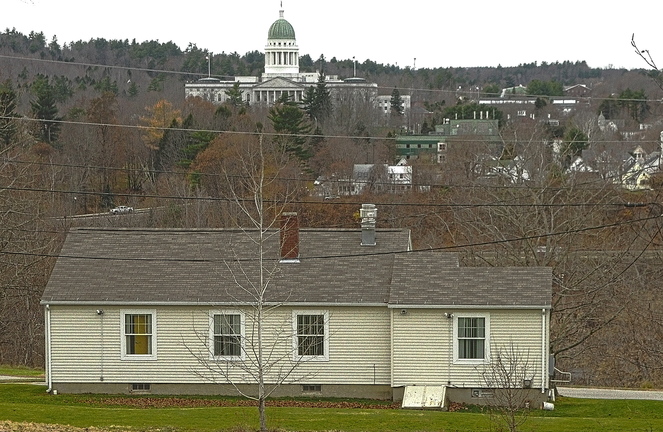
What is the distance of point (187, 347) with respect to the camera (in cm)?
2905

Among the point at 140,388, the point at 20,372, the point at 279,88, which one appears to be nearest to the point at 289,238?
the point at 140,388

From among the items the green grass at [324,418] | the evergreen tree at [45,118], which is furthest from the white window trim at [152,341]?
the evergreen tree at [45,118]

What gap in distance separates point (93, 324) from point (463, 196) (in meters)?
33.8

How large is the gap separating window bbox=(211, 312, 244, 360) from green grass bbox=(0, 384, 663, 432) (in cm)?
242

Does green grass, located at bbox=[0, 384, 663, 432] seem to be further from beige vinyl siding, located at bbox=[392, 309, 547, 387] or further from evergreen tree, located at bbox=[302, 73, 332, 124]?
evergreen tree, located at bbox=[302, 73, 332, 124]

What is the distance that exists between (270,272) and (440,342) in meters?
4.15

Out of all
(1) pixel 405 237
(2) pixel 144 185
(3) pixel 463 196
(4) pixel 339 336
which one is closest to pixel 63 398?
(4) pixel 339 336

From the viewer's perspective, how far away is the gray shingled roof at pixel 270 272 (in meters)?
28.7

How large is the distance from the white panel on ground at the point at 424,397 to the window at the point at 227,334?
3.98 meters

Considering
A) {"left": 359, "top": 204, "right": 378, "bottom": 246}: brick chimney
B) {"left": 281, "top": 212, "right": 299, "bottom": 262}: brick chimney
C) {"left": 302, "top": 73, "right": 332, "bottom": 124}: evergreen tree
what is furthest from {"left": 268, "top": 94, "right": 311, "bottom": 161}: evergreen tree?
{"left": 281, "top": 212, "right": 299, "bottom": 262}: brick chimney

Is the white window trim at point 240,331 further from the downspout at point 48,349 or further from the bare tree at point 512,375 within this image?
the bare tree at point 512,375

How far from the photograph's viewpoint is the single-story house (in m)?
28.5

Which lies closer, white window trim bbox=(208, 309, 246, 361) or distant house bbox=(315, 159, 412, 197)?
white window trim bbox=(208, 309, 246, 361)

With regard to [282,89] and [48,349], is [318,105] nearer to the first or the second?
[282,89]
